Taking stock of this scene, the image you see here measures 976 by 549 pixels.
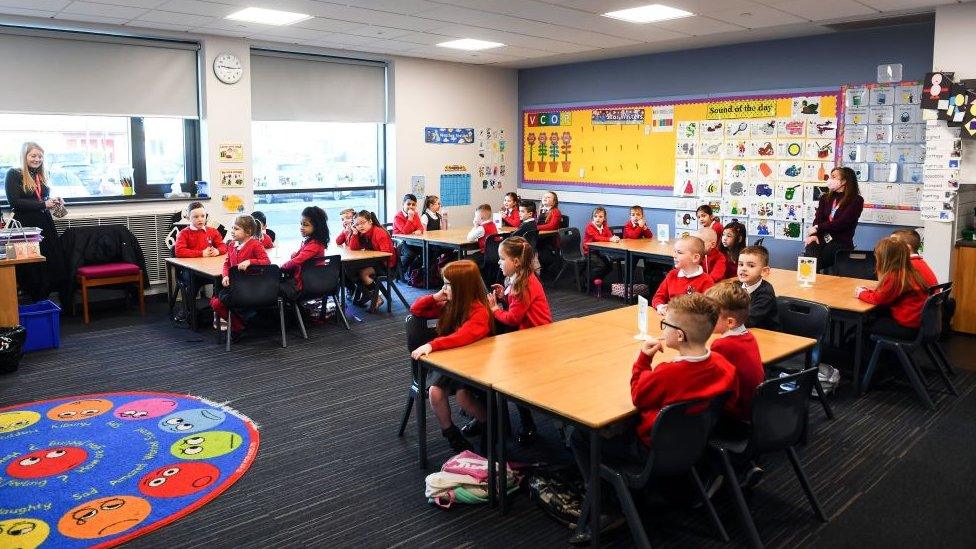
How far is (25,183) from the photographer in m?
6.88

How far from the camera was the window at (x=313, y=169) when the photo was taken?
9438mm

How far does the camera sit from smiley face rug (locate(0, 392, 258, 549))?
3.33 m

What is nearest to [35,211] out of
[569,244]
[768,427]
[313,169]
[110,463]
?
[313,169]

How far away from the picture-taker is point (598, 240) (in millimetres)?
8516

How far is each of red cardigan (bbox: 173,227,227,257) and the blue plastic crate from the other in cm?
122

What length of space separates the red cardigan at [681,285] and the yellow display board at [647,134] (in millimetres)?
4429

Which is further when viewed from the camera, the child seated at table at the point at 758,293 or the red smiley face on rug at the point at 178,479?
the child seated at table at the point at 758,293

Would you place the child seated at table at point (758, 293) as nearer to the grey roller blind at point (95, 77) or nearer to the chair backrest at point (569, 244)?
the chair backrest at point (569, 244)

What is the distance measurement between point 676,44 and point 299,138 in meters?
4.75

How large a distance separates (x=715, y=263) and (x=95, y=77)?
6296mm

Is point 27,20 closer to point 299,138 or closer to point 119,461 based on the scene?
point 299,138

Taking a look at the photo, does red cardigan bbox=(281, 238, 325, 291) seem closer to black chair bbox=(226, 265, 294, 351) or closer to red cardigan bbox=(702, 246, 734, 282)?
black chair bbox=(226, 265, 294, 351)

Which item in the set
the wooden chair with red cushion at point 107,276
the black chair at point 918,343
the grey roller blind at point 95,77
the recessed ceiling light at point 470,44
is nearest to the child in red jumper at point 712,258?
the black chair at point 918,343

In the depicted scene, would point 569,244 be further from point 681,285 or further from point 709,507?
point 709,507
